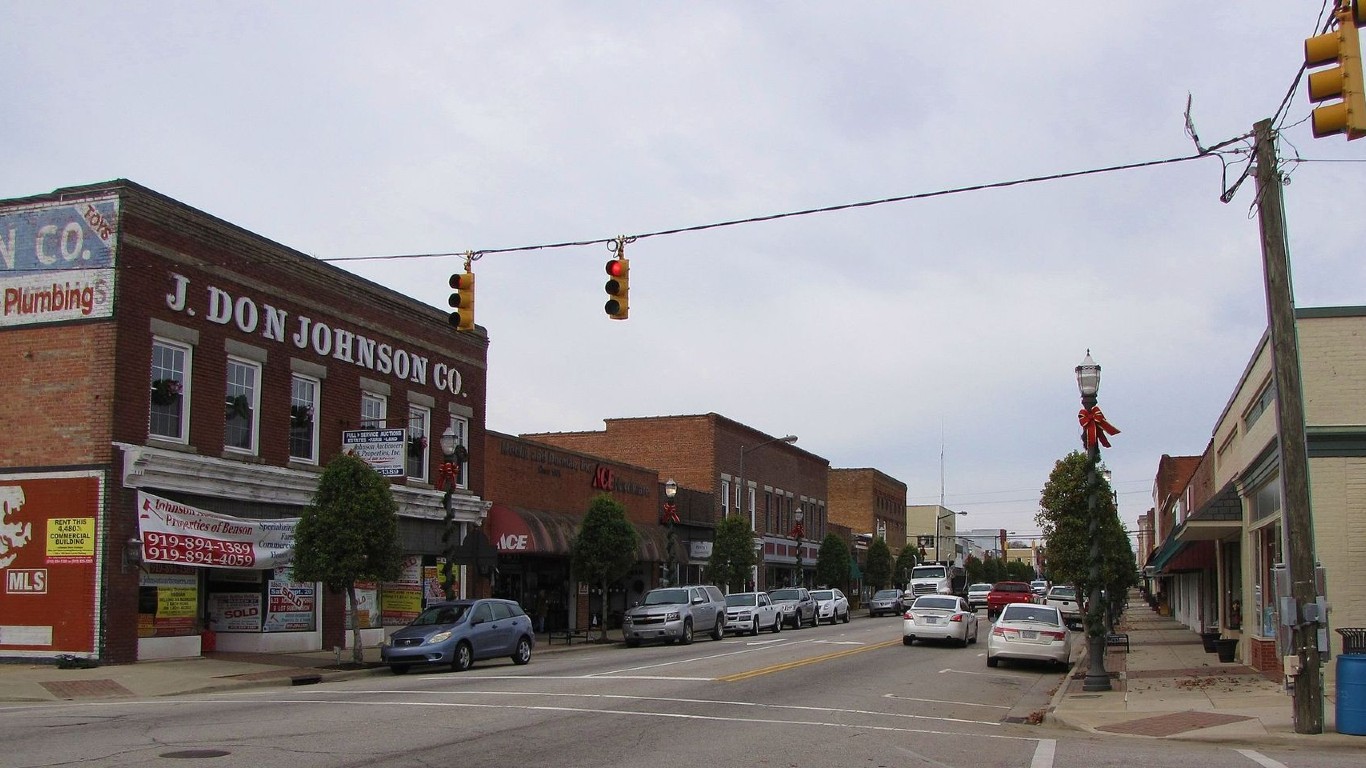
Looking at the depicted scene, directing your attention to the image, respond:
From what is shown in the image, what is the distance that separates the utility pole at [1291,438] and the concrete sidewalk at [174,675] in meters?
16.4

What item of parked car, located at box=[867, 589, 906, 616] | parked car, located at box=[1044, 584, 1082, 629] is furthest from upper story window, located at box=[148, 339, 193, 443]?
parked car, located at box=[867, 589, 906, 616]

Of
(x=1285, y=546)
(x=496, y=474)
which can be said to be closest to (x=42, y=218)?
(x=496, y=474)

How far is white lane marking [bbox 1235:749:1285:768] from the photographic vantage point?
12.4 metres

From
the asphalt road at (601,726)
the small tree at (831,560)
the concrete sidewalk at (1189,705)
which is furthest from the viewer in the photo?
the small tree at (831,560)

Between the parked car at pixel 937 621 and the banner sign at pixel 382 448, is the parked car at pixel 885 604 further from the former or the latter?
the banner sign at pixel 382 448

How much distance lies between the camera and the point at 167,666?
22.8 m

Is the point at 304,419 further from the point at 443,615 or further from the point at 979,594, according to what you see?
the point at 979,594

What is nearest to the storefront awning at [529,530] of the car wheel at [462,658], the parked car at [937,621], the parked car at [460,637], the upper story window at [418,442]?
the upper story window at [418,442]

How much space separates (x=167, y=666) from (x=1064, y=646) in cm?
1861

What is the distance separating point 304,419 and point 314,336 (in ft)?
6.61

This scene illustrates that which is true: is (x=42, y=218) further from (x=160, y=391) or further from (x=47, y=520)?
(x=47, y=520)

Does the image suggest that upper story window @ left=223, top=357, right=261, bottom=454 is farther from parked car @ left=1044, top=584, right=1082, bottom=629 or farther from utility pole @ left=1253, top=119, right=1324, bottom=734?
parked car @ left=1044, top=584, right=1082, bottom=629

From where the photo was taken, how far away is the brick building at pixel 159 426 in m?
22.5

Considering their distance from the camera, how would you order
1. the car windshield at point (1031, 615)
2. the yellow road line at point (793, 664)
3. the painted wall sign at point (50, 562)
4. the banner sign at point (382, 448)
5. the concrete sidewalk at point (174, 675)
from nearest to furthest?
the concrete sidewalk at point (174, 675), the yellow road line at point (793, 664), the painted wall sign at point (50, 562), the car windshield at point (1031, 615), the banner sign at point (382, 448)
